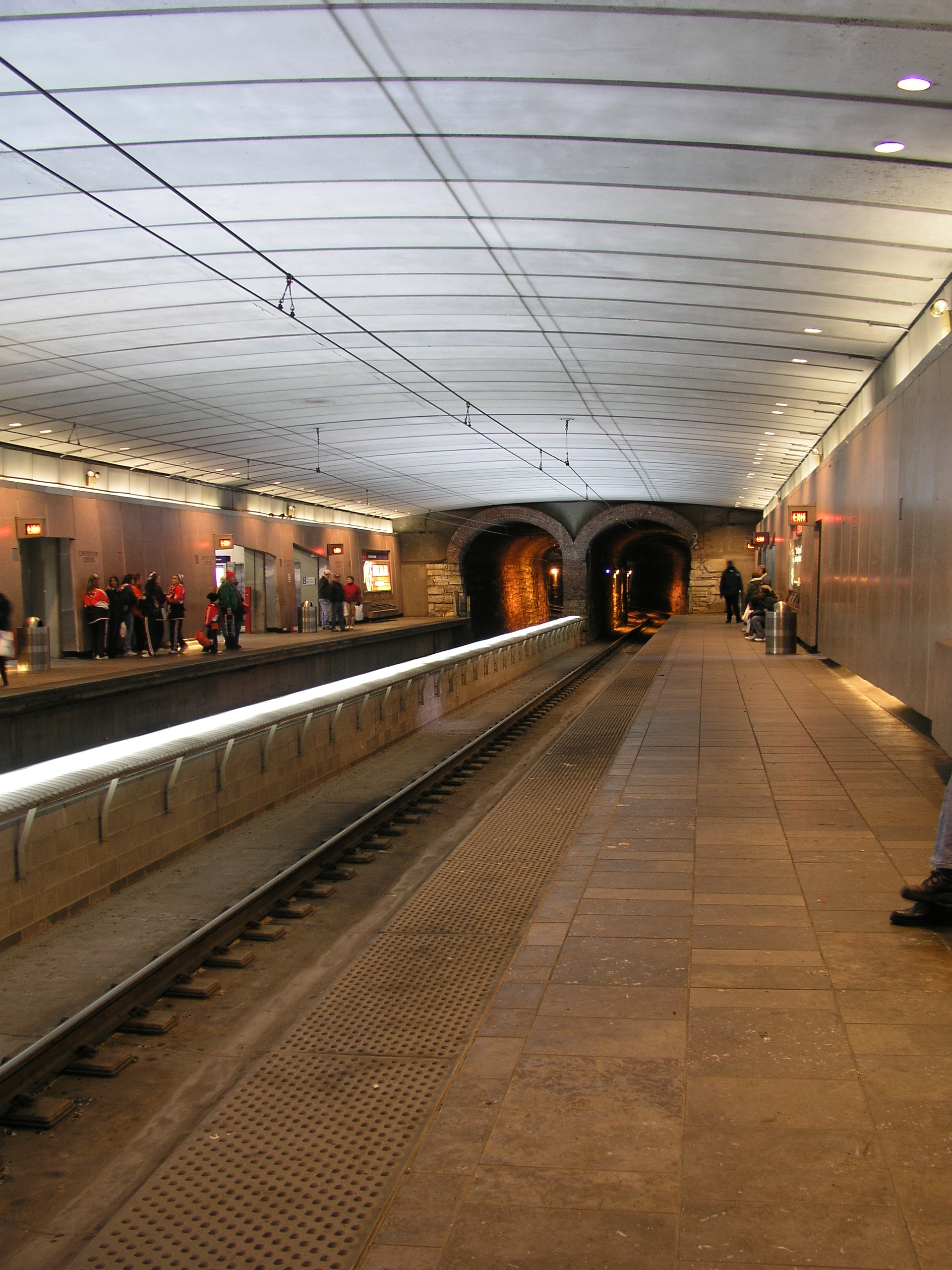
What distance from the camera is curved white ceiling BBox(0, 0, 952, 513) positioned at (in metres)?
5.53

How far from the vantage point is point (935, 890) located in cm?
446

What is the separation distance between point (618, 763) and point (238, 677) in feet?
36.2

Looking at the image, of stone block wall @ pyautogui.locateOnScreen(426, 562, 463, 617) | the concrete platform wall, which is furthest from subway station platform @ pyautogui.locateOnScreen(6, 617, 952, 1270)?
stone block wall @ pyautogui.locateOnScreen(426, 562, 463, 617)

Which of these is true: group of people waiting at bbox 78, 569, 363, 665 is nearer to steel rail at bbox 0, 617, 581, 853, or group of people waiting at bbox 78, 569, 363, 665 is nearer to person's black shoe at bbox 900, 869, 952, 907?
steel rail at bbox 0, 617, 581, 853

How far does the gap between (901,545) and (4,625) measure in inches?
447

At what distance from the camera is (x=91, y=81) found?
6.07 metres

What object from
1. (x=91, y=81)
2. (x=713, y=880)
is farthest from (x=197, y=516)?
(x=713, y=880)

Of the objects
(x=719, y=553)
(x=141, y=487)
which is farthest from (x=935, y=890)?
(x=719, y=553)

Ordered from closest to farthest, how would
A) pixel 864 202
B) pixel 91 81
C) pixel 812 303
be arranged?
pixel 91 81
pixel 864 202
pixel 812 303

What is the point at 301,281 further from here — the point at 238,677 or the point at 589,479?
the point at 589,479

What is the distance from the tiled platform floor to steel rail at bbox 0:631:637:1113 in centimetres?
208

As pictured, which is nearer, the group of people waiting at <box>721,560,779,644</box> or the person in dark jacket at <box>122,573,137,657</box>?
the person in dark jacket at <box>122,573,137,657</box>

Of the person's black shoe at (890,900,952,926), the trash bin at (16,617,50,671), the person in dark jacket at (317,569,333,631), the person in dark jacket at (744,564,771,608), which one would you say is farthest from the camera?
the person in dark jacket at (317,569,333,631)

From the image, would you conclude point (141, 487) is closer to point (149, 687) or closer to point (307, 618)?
point (307, 618)
